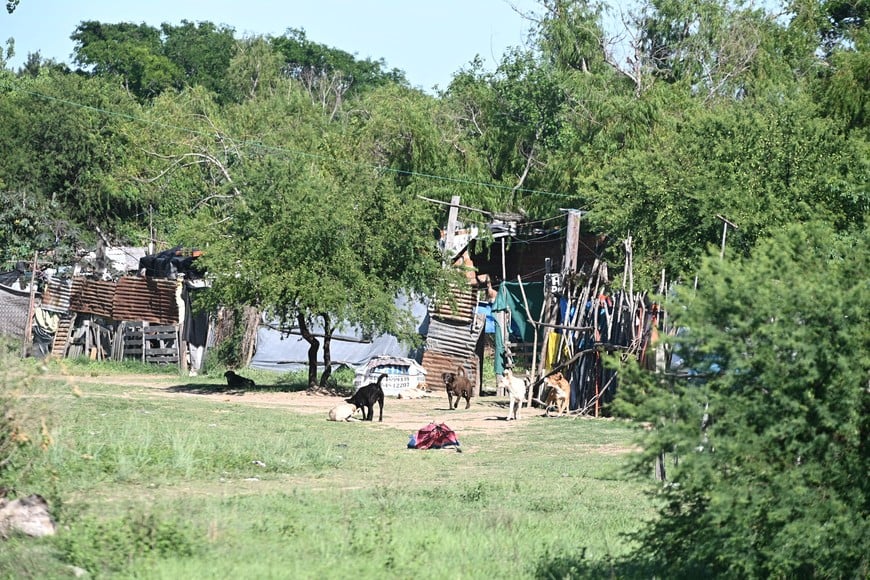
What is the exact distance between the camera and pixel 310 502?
38.9 ft

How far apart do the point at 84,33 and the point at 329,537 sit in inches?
3236

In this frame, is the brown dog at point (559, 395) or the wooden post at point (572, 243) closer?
the brown dog at point (559, 395)

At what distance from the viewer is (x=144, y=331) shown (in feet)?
119

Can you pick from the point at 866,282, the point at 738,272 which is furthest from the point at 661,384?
the point at 866,282

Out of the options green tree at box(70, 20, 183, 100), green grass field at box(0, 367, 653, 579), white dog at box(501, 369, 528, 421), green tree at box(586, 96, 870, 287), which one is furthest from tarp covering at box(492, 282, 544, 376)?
green tree at box(70, 20, 183, 100)

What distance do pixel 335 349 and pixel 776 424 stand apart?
28346 mm

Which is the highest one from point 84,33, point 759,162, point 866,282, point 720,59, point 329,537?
point 84,33

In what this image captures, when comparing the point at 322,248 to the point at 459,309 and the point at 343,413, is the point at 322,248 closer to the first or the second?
the point at 459,309

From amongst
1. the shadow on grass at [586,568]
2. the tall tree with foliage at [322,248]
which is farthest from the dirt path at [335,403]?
the shadow on grass at [586,568]

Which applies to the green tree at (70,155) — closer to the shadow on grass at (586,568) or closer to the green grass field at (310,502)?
the green grass field at (310,502)

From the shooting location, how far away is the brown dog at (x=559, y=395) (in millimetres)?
25078

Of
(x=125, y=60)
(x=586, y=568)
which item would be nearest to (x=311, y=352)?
(x=586, y=568)

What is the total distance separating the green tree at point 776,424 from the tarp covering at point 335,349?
1004 inches

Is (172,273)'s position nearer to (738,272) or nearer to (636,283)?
(636,283)
